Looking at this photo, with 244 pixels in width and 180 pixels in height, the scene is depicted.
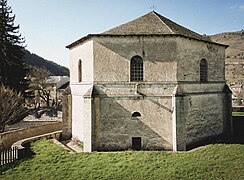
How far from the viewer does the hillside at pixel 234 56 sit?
82.3m

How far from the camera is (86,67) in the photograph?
17.0 m

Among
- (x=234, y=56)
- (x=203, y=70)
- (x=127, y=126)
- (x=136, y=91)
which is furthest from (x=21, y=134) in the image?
(x=234, y=56)

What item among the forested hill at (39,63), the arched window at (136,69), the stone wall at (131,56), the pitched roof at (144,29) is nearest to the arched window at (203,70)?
the pitched roof at (144,29)

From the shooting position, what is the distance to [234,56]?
311ft

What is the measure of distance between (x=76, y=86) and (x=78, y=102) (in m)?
1.41

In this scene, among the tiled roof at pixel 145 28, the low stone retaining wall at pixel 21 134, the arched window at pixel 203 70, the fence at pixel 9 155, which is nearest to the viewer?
the fence at pixel 9 155

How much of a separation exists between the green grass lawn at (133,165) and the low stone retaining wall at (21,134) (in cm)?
414

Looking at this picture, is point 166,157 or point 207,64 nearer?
point 166,157

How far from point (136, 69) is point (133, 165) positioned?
252 inches

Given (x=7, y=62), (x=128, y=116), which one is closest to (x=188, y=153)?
(x=128, y=116)

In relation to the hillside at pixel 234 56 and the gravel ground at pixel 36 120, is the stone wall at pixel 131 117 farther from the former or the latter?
the hillside at pixel 234 56

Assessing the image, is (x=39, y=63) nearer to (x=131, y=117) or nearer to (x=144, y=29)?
(x=144, y=29)

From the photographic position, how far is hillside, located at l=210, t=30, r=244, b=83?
82287mm

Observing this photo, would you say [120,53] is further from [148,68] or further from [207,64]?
[207,64]
